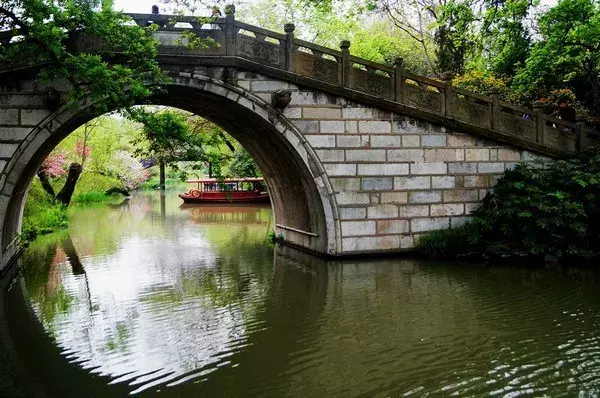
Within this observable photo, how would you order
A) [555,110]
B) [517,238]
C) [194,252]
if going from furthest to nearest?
[555,110]
[194,252]
[517,238]

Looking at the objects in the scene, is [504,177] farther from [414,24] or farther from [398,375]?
[414,24]

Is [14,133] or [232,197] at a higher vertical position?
[14,133]

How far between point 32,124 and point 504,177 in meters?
9.14

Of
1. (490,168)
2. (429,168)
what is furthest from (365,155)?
(490,168)

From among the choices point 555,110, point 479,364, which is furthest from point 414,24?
point 479,364

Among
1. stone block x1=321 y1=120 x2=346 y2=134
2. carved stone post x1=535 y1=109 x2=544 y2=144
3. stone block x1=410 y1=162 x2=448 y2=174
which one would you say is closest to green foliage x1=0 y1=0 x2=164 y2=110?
stone block x1=321 y1=120 x2=346 y2=134

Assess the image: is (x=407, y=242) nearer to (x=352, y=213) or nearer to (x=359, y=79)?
(x=352, y=213)

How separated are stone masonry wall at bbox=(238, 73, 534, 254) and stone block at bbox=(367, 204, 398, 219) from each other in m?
0.02

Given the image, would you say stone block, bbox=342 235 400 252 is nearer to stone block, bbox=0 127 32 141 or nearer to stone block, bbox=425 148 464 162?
stone block, bbox=425 148 464 162

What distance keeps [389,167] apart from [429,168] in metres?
0.87

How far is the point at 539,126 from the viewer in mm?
12242

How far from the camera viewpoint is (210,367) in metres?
5.72

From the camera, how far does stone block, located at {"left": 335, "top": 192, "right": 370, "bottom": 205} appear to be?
450 inches

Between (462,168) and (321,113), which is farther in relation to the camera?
(462,168)
